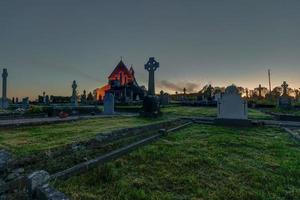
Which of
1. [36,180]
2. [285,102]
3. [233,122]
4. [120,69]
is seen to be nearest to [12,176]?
[36,180]

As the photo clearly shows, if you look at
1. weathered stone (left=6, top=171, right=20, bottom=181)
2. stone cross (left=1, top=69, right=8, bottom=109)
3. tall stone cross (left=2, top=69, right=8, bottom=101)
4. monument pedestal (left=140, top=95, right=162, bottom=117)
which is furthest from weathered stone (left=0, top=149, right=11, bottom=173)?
tall stone cross (left=2, top=69, right=8, bottom=101)

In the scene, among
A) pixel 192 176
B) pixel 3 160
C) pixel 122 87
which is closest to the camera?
pixel 3 160

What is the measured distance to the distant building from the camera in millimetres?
48406

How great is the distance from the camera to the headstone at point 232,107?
1305 cm

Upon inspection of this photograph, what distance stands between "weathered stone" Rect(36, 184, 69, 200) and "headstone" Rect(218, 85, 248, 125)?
463 inches

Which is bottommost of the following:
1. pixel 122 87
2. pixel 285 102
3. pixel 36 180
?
pixel 36 180

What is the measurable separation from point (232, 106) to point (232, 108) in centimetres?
13

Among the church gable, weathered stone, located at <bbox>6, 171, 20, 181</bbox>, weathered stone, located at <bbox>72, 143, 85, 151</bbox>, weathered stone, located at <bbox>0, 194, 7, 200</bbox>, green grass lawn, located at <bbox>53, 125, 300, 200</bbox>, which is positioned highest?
the church gable

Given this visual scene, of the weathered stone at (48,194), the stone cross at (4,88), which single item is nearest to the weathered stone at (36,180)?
the weathered stone at (48,194)

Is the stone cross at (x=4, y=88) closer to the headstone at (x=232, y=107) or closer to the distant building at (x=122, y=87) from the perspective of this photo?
the distant building at (x=122, y=87)

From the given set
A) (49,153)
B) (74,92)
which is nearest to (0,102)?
(74,92)

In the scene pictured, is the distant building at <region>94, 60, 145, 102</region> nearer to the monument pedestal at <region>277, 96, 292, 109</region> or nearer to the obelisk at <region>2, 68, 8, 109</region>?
the obelisk at <region>2, 68, 8, 109</region>

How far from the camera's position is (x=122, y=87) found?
50.3 metres

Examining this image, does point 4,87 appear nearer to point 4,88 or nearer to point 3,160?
point 4,88
